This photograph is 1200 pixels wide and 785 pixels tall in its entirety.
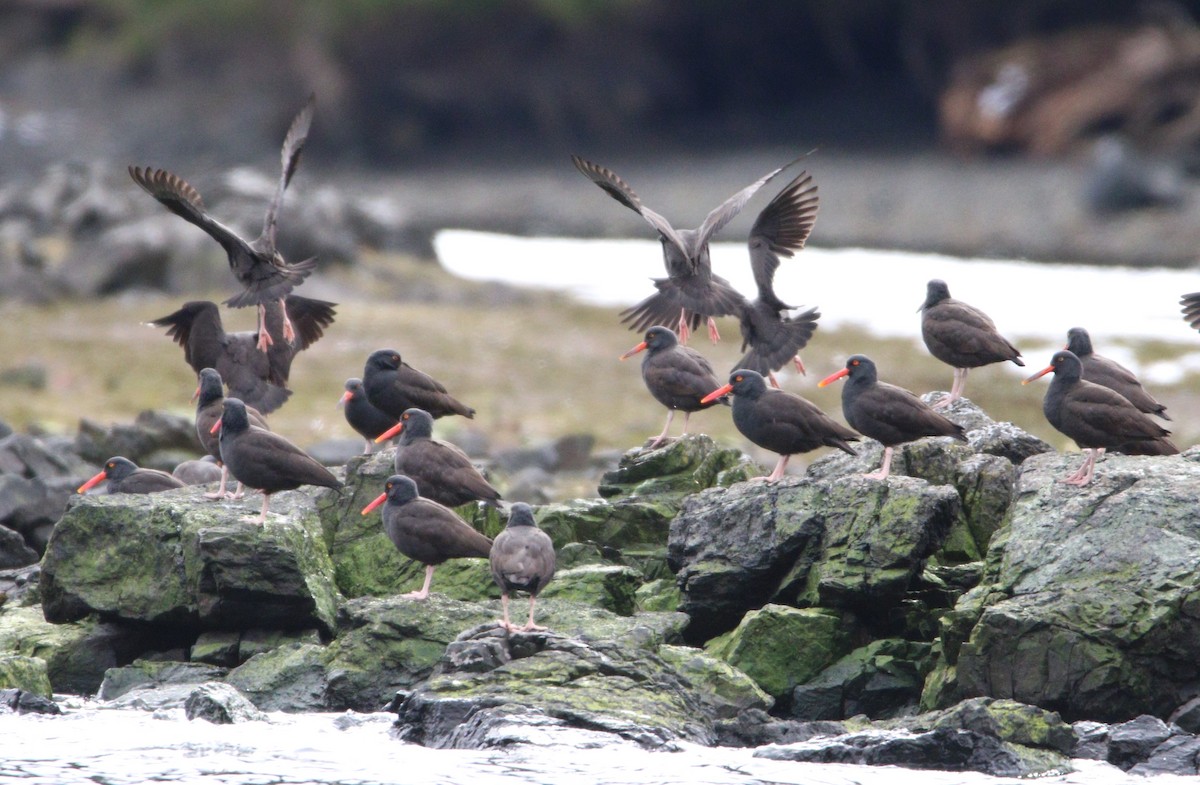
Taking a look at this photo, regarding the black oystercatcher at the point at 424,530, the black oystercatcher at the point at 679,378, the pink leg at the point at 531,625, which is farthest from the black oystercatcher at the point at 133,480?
the pink leg at the point at 531,625

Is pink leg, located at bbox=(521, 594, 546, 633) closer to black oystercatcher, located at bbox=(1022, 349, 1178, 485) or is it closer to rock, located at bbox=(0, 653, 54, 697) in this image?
rock, located at bbox=(0, 653, 54, 697)

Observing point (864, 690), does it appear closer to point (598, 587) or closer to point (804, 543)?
point (804, 543)

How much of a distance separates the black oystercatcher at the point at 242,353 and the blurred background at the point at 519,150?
610cm

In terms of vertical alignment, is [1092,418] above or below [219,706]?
above

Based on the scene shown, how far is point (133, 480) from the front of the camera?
46.1ft

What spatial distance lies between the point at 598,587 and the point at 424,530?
55.6 inches

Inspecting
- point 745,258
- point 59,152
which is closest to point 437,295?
point 745,258

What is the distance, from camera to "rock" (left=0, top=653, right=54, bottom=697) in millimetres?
11102

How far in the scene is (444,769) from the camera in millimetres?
9711

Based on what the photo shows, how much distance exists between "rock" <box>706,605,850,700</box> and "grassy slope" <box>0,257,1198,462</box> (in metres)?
9.66

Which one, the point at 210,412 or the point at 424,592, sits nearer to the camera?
the point at 424,592

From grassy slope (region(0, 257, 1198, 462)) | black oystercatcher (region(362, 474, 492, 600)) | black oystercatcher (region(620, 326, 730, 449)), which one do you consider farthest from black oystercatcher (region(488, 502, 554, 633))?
grassy slope (region(0, 257, 1198, 462))

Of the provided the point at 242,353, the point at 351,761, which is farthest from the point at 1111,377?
the point at 242,353

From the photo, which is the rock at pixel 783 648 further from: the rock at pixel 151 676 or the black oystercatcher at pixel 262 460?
the rock at pixel 151 676
